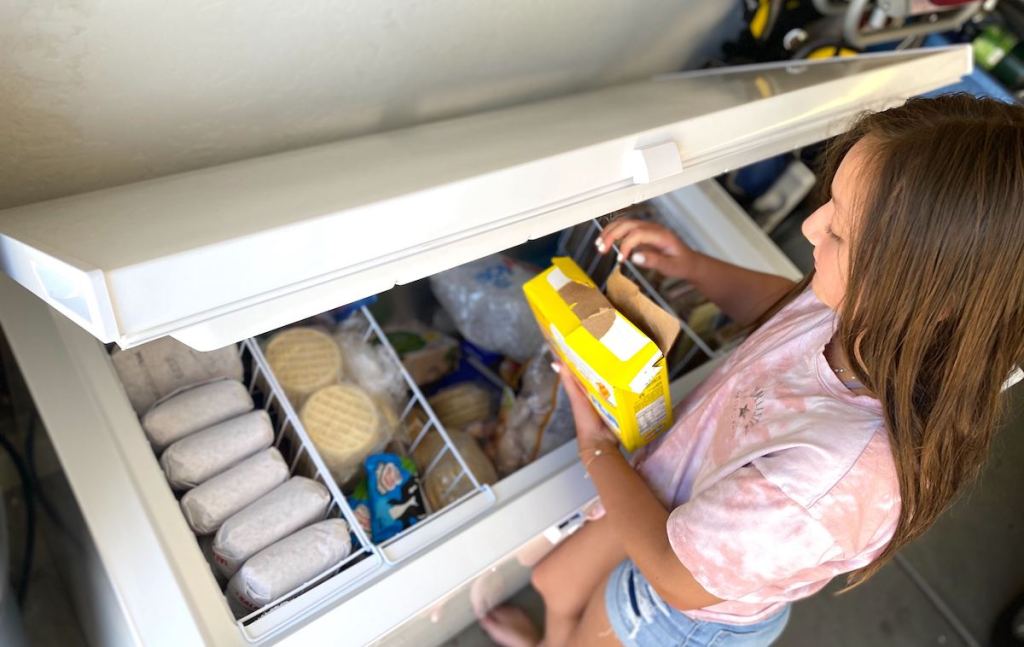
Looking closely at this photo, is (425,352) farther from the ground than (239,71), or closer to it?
closer to it

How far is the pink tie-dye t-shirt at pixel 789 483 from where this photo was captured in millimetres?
664

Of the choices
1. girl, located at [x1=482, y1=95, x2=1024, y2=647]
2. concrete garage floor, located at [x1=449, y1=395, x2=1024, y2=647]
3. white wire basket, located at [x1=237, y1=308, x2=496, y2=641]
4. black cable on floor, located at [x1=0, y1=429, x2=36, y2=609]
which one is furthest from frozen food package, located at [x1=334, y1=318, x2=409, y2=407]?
concrete garage floor, located at [x1=449, y1=395, x2=1024, y2=647]

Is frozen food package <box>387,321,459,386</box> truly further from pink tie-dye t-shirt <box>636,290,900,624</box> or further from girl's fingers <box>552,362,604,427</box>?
pink tie-dye t-shirt <box>636,290,900,624</box>

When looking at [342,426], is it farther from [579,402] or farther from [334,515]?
[579,402]

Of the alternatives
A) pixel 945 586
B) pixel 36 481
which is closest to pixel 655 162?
pixel 36 481

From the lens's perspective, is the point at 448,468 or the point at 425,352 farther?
the point at 425,352

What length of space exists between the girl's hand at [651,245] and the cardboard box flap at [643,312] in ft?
0.59

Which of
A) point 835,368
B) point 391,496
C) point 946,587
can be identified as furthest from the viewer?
point 946,587

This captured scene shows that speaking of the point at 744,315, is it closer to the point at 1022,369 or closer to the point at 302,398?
the point at 1022,369

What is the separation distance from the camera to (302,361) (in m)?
0.96

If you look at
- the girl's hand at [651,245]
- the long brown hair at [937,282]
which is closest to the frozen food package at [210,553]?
the girl's hand at [651,245]

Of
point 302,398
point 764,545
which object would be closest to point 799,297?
point 764,545

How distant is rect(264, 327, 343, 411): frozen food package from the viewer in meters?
0.94

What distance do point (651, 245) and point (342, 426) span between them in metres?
0.52
